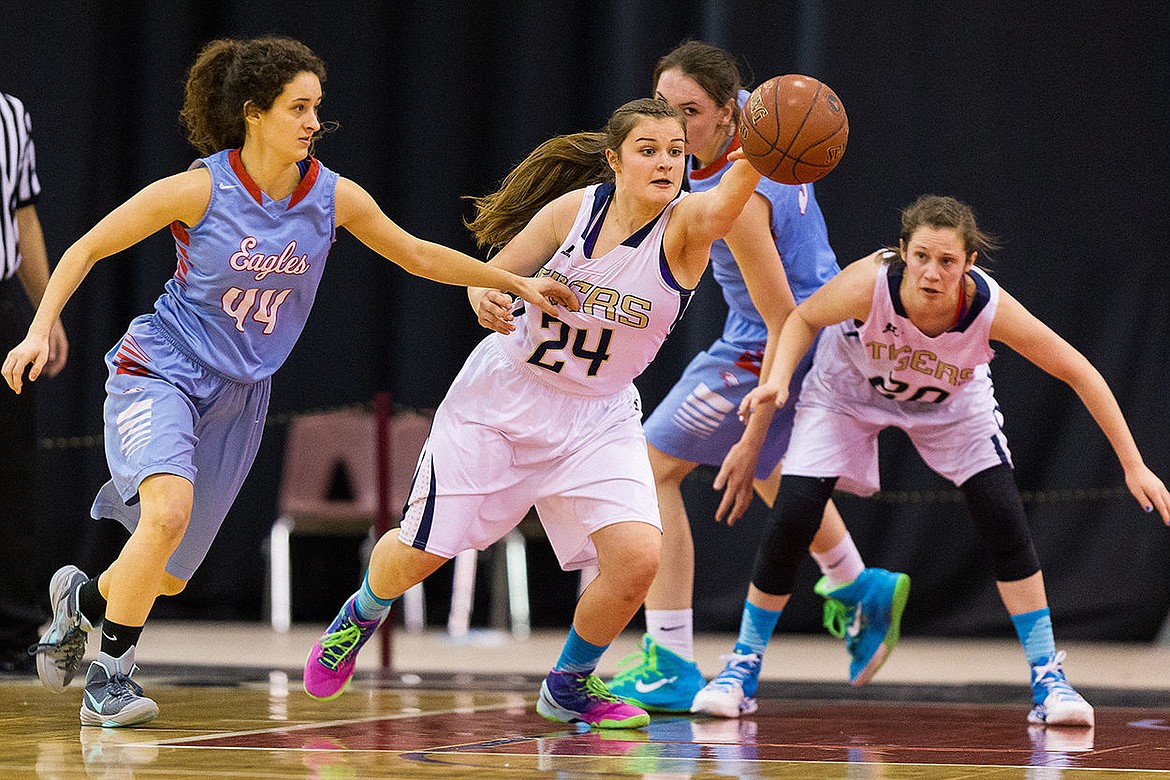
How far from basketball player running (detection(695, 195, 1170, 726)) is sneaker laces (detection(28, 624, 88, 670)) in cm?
150

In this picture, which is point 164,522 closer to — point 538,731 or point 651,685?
point 538,731

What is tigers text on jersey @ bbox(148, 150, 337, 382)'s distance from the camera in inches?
149

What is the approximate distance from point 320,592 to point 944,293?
14.5 feet

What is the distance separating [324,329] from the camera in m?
7.86

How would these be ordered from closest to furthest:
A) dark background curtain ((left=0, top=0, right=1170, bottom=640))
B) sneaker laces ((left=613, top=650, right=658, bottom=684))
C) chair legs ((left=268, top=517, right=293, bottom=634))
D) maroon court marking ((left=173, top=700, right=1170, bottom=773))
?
maroon court marking ((left=173, top=700, right=1170, bottom=773)) → sneaker laces ((left=613, top=650, right=658, bottom=684)) → dark background curtain ((left=0, top=0, right=1170, bottom=640)) → chair legs ((left=268, top=517, right=293, bottom=634))

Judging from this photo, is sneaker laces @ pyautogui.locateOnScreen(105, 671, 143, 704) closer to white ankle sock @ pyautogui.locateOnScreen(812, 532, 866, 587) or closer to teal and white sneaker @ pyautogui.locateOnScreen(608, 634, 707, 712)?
teal and white sneaker @ pyautogui.locateOnScreen(608, 634, 707, 712)

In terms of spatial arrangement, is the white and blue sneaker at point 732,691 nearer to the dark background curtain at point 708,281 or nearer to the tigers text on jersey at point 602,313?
the tigers text on jersey at point 602,313

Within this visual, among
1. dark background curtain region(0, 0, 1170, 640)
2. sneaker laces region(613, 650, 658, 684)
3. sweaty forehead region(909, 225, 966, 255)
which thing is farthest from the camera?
dark background curtain region(0, 0, 1170, 640)

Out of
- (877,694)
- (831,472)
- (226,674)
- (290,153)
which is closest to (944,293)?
(831,472)

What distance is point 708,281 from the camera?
704 centimetres

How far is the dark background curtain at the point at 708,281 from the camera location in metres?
6.84

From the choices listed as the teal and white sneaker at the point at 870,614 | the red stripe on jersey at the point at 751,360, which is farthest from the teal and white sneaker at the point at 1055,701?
the red stripe on jersey at the point at 751,360

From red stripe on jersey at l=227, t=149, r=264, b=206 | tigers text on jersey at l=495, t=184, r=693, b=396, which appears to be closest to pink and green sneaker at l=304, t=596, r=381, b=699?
tigers text on jersey at l=495, t=184, r=693, b=396

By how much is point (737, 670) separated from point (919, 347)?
3.06 ft
